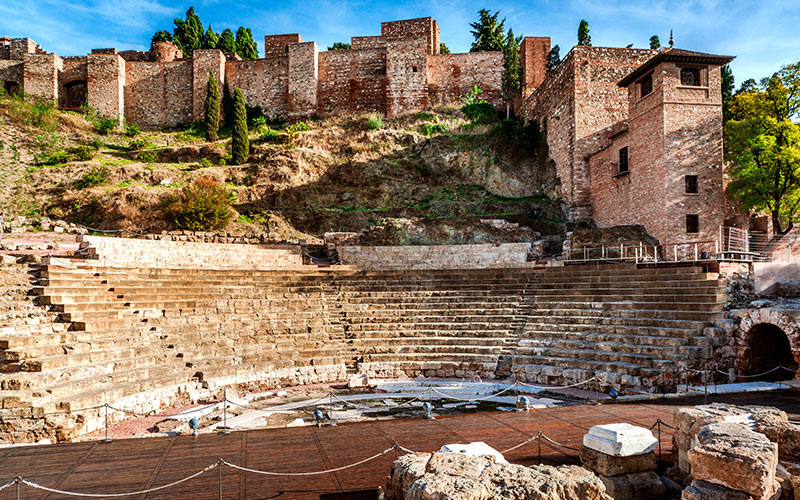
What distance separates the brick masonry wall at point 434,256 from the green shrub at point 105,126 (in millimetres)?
24256

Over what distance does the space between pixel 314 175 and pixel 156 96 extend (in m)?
18.6

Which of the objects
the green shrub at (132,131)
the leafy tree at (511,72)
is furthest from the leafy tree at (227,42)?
the leafy tree at (511,72)

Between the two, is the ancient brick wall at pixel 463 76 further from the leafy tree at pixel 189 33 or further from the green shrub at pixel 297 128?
the leafy tree at pixel 189 33

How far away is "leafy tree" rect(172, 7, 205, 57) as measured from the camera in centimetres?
4488

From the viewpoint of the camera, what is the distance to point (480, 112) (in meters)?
32.3

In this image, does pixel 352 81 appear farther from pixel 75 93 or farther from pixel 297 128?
pixel 75 93

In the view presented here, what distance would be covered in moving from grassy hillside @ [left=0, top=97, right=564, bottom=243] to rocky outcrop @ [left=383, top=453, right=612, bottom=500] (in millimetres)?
18212

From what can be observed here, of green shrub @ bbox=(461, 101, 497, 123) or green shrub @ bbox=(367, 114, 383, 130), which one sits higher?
green shrub @ bbox=(461, 101, 497, 123)

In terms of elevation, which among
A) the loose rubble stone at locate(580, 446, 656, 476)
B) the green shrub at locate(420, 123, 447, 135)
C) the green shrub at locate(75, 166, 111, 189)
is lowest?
the loose rubble stone at locate(580, 446, 656, 476)

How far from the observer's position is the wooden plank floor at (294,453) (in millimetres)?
5090

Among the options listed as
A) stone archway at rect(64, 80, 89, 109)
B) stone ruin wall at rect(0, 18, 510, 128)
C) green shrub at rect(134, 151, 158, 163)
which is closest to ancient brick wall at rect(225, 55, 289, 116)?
stone ruin wall at rect(0, 18, 510, 128)

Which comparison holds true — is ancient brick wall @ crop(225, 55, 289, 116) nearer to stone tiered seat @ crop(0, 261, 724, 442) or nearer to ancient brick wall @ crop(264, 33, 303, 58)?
ancient brick wall @ crop(264, 33, 303, 58)

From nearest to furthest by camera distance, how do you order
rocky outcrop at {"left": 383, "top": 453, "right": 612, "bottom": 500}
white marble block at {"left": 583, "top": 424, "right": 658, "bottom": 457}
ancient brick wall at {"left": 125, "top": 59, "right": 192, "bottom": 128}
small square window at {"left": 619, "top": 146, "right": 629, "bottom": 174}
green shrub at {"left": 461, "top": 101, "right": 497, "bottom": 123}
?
A: rocky outcrop at {"left": 383, "top": 453, "right": 612, "bottom": 500} → white marble block at {"left": 583, "top": 424, "right": 658, "bottom": 457} → small square window at {"left": 619, "top": 146, "right": 629, "bottom": 174} → green shrub at {"left": 461, "top": 101, "right": 497, "bottom": 123} → ancient brick wall at {"left": 125, "top": 59, "right": 192, "bottom": 128}

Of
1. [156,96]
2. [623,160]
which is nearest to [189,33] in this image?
[156,96]
